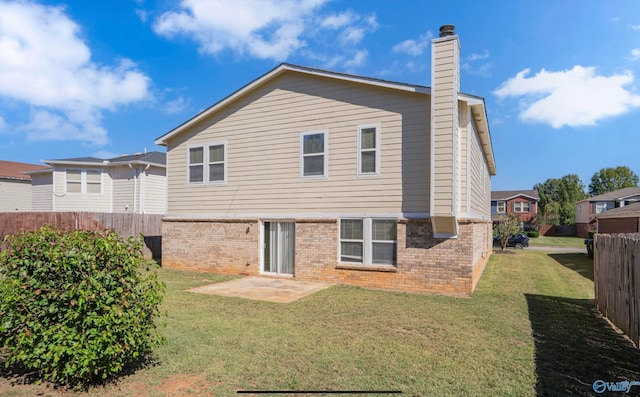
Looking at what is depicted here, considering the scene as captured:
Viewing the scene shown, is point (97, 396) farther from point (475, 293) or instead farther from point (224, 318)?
point (475, 293)

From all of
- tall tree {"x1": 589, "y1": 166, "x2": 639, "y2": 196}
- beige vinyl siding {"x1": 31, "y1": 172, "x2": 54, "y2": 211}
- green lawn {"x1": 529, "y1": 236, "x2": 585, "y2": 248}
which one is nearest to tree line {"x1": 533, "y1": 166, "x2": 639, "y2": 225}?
tall tree {"x1": 589, "y1": 166, "x2": 639, "y2": 196}

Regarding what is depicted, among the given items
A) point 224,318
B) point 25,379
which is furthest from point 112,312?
point 224,318

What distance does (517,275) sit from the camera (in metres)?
13.9

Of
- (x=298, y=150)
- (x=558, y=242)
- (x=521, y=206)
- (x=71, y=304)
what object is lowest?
(x=558, y=242)

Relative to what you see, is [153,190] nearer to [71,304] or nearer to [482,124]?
[482,124]

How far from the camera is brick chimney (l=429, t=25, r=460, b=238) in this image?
9.58 meters

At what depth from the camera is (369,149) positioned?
1098 centimetres

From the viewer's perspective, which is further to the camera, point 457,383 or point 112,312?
point 457,383

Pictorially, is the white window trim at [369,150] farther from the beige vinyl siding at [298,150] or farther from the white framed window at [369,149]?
the beige vinyl siding at [298,150]

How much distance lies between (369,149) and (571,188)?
74697 mm

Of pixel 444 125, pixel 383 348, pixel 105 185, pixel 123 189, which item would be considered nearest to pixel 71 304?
pixel 383 348

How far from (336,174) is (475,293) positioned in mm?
5280

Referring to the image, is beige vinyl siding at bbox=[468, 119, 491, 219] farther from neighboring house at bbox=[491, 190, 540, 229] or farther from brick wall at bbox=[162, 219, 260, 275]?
neighboring house at bbox=[491, 190, 540, 229]

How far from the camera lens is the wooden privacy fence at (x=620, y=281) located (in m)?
5.70
